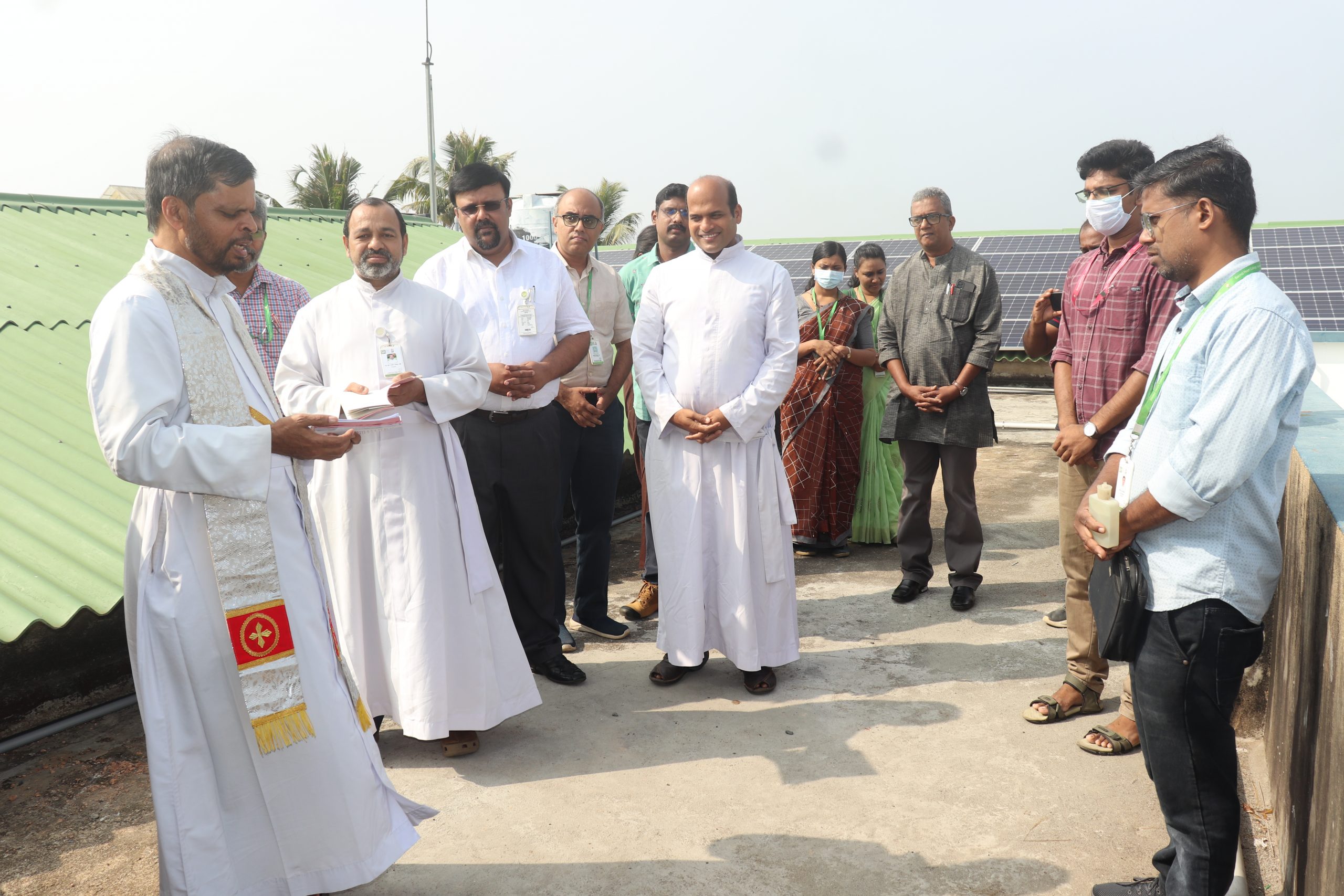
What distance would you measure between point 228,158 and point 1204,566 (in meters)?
2.56

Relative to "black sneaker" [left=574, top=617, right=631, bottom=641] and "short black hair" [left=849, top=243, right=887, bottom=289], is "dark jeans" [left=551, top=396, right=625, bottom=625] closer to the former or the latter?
"black sneaker" [left=574, top=617, right=631, bottom=641]

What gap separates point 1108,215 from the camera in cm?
385

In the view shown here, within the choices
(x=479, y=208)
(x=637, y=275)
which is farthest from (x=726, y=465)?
(x=637, y=275)

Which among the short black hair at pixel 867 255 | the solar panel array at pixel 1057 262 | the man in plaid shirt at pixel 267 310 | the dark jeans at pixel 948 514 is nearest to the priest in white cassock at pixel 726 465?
the dark jeans at pixel 948 514

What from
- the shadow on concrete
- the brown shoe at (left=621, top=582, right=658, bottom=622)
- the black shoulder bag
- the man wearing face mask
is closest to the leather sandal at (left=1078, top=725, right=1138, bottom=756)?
the man wearing face mask

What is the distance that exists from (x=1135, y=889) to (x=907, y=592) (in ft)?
9.19

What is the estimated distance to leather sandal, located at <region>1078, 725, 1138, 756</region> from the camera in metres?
3.73

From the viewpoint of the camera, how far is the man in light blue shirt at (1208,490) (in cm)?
229

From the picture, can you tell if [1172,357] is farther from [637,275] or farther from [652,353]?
[637,275]

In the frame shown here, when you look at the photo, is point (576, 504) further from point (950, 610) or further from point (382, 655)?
point (950, 610)

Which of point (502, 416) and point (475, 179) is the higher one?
point (475, 179)

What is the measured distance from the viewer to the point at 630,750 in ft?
12.8

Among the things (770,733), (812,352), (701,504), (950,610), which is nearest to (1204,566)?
(770,733)

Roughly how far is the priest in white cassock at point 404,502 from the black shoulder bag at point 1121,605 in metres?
2.15
